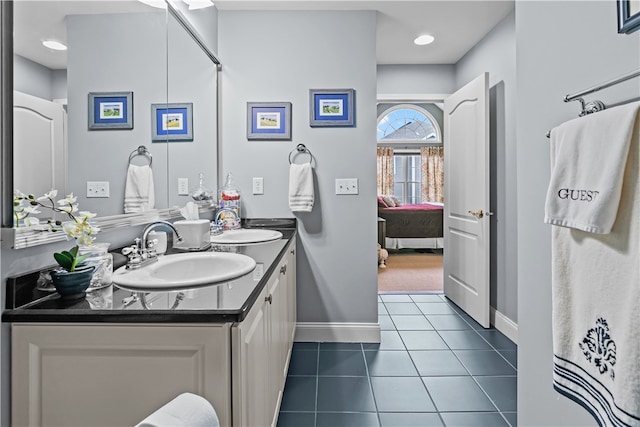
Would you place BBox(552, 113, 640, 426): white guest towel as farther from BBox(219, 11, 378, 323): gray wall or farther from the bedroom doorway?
the bedroom doorway

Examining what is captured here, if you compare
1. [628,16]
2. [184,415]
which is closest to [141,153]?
[184,415]

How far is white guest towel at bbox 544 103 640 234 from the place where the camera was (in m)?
0.73

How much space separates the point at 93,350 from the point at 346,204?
6.45 ft

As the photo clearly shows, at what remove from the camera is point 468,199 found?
124 inches

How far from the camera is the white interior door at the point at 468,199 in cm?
289

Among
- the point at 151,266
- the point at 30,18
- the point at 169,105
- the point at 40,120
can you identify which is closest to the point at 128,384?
→ the point at 151,266

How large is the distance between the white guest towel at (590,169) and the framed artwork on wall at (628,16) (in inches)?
7.7

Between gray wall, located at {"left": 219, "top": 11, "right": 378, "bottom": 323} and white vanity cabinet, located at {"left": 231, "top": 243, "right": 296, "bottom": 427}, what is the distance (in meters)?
0.81

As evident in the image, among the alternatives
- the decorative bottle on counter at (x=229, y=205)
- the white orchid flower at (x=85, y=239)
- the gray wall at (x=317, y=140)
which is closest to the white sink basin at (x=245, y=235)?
the decorative bottle on counter at (x=229, y=205)

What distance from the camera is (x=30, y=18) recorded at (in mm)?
1032

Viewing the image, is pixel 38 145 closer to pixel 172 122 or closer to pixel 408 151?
pixel 172 122

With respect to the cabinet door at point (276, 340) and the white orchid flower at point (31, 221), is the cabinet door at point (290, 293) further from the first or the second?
the white orchid flower at point (31, 221)

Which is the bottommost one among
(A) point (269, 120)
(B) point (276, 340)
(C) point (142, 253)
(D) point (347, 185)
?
(B) point (276, 340)

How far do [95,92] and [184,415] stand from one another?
1256 millimetres
